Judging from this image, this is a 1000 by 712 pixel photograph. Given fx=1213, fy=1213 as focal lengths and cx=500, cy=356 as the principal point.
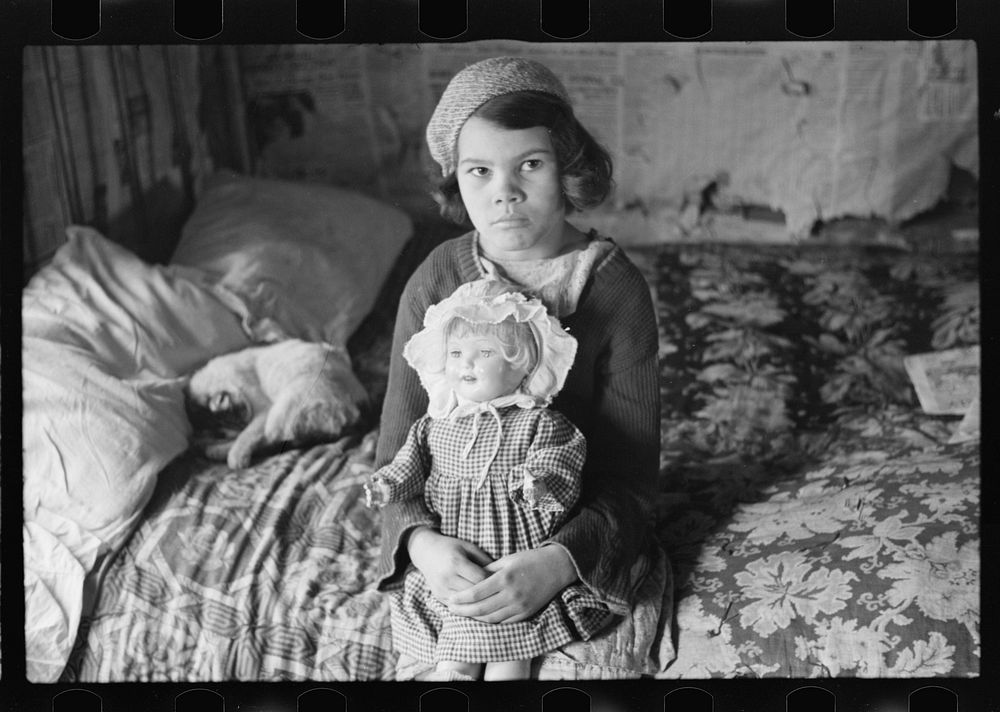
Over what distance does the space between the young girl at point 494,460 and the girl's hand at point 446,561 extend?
13 mm

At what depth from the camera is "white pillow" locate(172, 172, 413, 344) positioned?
154 centimetres

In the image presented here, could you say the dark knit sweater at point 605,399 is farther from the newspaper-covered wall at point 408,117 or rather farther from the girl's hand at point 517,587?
the newspaper-covered wall at point 408,117

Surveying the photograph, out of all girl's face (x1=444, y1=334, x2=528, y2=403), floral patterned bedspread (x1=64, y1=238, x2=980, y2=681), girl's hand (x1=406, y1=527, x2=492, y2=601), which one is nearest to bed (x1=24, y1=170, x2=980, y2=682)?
floral patterned bedspread (x1=64, y1=238, x2=980, y2=681)

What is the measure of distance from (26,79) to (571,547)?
0.85 meters

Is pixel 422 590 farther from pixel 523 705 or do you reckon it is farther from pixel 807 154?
pixel 807 154

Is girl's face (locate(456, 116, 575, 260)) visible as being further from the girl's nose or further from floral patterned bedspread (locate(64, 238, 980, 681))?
floral patterned bedspread (locate(64, 238, 980, 681))

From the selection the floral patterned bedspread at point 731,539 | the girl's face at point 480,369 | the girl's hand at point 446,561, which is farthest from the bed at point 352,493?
the girl's face at point 480,369

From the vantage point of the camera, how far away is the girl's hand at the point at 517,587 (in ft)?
4.15

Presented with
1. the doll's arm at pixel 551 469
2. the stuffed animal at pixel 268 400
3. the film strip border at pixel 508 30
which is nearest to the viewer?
the doll's arm at pixel 551 469

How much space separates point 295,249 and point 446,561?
0.50 metres

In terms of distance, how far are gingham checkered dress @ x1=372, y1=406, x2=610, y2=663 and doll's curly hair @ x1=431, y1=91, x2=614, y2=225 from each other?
0.25 metres

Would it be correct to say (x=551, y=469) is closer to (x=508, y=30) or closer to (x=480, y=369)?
(x=480, y=369)

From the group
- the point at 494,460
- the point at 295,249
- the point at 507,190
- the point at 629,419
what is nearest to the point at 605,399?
the point at 629,419

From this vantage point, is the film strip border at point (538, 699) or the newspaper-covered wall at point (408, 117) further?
the newspaper-covered wall at point (408, 117)
